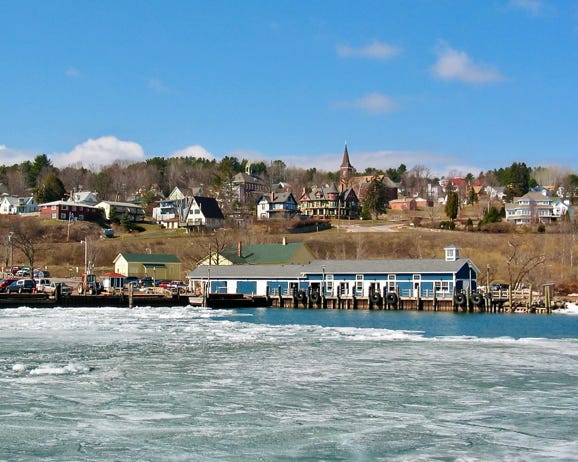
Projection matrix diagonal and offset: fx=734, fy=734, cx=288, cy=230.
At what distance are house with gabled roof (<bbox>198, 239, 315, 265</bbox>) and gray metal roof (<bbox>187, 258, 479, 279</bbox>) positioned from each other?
5.80 m

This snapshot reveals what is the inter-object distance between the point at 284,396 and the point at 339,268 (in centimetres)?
4765

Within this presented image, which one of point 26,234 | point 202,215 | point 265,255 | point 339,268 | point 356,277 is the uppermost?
point 202,215

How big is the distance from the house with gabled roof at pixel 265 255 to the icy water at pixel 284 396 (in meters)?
43.3

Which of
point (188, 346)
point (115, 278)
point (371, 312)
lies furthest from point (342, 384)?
point (115, 278)

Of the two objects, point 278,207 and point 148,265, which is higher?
point 278,207

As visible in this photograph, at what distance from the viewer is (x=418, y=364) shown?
2562cm

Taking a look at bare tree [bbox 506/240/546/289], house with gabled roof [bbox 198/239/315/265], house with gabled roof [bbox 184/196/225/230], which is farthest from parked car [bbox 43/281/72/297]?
house with gabled roof [bbox 184/196/225/230]

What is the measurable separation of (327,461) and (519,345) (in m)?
21.0

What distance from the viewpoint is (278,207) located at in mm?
131125

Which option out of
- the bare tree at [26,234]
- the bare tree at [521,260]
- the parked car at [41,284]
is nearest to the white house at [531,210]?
the bare tree at [521,260]

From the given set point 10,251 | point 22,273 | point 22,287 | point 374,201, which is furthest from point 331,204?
point 22,287

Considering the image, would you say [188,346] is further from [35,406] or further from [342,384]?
[35,406]

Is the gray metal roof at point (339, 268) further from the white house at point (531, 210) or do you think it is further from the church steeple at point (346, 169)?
the church steeple at point (346, 169)

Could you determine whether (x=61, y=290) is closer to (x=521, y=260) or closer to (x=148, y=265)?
(x=148, y=265)
